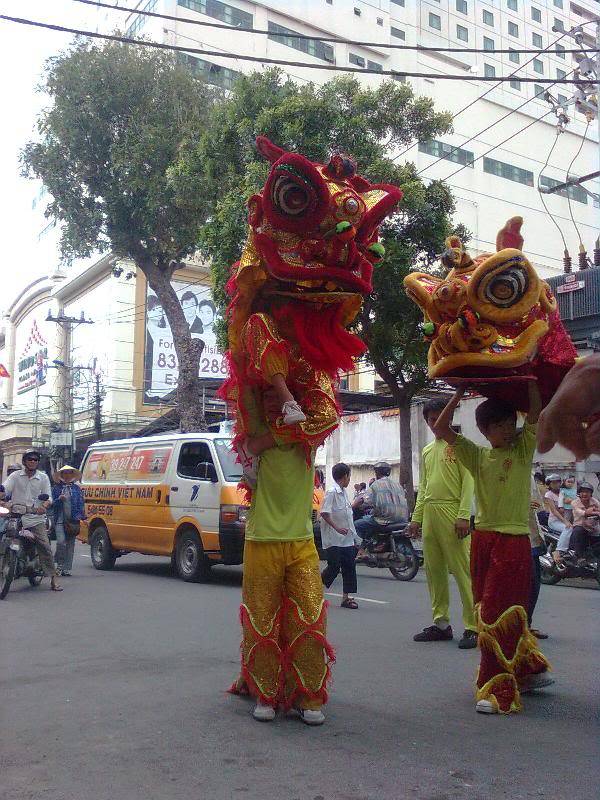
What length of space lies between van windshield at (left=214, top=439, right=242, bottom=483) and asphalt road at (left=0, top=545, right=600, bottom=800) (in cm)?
364

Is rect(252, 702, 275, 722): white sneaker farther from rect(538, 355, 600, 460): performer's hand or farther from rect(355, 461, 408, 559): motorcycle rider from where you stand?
rect(355, 461, 408, 559): motorcycle rider

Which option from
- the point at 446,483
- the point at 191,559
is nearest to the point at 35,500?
the point at 191,559

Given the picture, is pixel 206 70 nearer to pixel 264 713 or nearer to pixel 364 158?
pixel 364 158

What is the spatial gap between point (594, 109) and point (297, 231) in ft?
27.0

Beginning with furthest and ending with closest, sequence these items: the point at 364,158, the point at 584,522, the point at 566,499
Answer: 1. the point at 364,158
2. the point at 566,499
3. the point at 584,522

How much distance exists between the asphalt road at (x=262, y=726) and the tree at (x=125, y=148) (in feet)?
46.5

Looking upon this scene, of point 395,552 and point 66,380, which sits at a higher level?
point 66,380

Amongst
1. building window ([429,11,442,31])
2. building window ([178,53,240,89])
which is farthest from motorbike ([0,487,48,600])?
building window ([178,53,240,89])

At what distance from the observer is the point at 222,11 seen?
13.2 metres

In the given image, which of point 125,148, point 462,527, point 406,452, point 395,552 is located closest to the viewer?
point 462,527

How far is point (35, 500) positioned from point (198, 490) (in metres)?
2.16

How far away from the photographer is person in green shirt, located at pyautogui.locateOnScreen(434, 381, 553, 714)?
171 inches

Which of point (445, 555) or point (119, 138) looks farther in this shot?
point (119, 138)

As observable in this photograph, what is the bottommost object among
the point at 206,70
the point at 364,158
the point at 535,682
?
the point at 535,682
